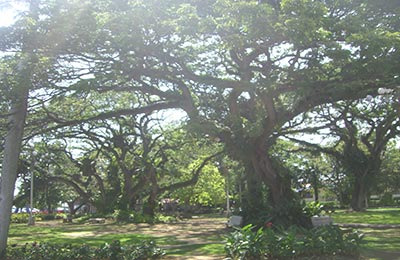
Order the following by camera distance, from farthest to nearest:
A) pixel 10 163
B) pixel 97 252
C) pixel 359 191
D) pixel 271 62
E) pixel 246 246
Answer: pixel 359 191 < pixel 271 62 < pixel 10 163 < pixel 97 252 < pixel 246 246

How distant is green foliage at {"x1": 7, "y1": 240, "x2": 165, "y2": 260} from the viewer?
9.41 m

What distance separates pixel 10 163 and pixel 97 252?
342 cm

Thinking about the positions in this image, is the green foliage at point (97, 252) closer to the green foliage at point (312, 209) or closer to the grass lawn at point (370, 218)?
the green foliage at point (312, 209)

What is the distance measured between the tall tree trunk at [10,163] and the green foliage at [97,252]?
2.97 feet

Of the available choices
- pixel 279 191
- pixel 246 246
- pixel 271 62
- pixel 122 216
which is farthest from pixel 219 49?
pixel 122 216

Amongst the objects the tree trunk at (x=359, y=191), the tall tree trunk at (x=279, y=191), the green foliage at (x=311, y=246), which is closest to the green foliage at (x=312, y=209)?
the tall tree trunk at (x=279, y=191)

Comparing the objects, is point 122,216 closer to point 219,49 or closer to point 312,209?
point 312,209

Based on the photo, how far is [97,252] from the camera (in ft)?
31.7

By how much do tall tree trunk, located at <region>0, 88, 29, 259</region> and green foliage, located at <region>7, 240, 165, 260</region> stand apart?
0.90 meters

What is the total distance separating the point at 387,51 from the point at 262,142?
7.35 metres

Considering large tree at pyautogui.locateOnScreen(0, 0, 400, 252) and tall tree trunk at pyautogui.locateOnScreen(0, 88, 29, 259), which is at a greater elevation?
large tree at pyautogui.locateOnScreen(0, 0, 400, 252)

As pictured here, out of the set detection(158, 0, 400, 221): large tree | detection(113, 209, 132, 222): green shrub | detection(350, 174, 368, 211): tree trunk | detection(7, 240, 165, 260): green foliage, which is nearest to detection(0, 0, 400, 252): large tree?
detection(158, 0, 400, 221): large tree

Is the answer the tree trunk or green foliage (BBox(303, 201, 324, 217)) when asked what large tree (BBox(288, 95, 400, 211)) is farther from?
green foliage (BBox(303, 201, 324, 217))

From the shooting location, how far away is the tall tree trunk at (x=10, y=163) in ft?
35.3
